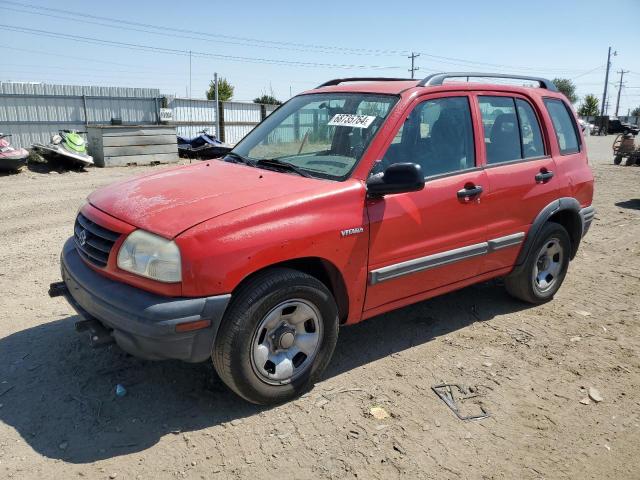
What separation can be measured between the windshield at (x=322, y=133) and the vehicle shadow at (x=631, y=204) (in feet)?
26.1

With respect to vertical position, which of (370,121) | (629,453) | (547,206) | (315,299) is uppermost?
(370,121)

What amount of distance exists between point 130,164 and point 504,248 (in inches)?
499

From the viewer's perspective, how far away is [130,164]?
1485 cm

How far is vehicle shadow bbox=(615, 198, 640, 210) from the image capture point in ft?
32.3

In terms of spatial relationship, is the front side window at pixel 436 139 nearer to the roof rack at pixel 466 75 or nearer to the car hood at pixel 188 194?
the roof rack at pixel 466 75

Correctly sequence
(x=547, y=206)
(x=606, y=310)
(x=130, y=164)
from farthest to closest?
(x=130, y=164) < (x=606, y=310) < (x=547, y=206)

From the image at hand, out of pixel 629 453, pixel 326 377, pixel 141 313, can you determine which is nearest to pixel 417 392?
pixel 326 377

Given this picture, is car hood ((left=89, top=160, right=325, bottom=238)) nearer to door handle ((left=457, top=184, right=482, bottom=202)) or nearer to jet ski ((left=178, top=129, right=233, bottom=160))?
door handle ((left=457, top=184, right=482, bottom=202))

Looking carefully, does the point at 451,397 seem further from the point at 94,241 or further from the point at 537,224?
the point at 94,241

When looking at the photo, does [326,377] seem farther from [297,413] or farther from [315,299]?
[315,299]

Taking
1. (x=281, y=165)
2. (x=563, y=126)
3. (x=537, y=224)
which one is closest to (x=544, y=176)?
(x=537, y=224)

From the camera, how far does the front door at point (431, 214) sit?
3541 millimetres

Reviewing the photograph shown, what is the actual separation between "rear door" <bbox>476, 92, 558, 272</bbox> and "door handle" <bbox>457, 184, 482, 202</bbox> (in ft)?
0.43

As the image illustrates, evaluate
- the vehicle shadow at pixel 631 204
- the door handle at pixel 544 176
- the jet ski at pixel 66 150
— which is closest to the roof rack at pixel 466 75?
the door handle at pixel 544 176
